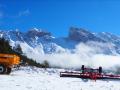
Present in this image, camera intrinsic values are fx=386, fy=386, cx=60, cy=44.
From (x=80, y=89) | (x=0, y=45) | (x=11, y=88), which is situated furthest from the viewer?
(x=0, y=45)

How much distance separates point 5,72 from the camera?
164 feet

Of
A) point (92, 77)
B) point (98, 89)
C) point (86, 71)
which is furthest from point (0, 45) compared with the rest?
point (98, 89)

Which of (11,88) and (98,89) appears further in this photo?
(98,89)

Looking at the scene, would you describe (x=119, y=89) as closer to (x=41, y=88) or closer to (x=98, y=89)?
(x=98, y=89)

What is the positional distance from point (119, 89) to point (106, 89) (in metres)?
0.99

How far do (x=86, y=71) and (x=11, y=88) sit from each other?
3115 centimetres

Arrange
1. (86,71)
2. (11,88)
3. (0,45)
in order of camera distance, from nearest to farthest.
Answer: (11,88) → (86,71) → (0,45)

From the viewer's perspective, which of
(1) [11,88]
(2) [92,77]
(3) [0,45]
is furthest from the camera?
(3) [0,45]

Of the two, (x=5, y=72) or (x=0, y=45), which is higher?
(x=0, y=45)

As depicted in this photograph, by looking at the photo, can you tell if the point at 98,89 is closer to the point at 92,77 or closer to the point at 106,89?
the point at 106,89

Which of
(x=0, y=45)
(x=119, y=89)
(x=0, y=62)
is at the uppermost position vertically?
(x=0, y=45)

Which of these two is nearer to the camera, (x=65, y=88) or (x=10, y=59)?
(x=65, y=88)

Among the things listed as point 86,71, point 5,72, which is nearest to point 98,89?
point 5,72

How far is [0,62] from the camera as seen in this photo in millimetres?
51438
